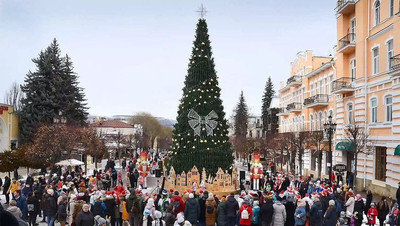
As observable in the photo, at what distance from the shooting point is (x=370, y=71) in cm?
2606

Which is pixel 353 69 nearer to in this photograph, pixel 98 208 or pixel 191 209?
pixel 191 209

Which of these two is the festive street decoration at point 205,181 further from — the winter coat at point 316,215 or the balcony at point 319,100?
the balcony at point 319,100

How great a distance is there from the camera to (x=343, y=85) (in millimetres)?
29562

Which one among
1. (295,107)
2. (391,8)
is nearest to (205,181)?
(391,8)

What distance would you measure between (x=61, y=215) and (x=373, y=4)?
75.8ft

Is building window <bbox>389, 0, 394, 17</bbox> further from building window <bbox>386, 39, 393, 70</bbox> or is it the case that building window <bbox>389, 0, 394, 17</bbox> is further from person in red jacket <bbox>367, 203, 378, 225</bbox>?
person in red jacket <bbox>367, 203, 378, 225</bbox>

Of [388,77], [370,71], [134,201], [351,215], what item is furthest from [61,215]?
[370,71]

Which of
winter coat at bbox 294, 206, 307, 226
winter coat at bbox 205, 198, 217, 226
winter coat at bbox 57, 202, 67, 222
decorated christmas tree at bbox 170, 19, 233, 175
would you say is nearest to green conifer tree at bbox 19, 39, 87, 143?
decorated christmas tree at bbox 170, 19, 233, 175

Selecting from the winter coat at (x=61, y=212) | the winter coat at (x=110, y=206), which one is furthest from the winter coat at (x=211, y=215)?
the winter coat at (x=61, y=212)

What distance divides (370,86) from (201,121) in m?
11.6

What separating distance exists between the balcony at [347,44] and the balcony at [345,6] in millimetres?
2032

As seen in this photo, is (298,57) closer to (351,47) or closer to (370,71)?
(351,47)

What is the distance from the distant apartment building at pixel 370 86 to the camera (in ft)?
73.5

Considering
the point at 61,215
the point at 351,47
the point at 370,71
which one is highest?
the point at 351,47
